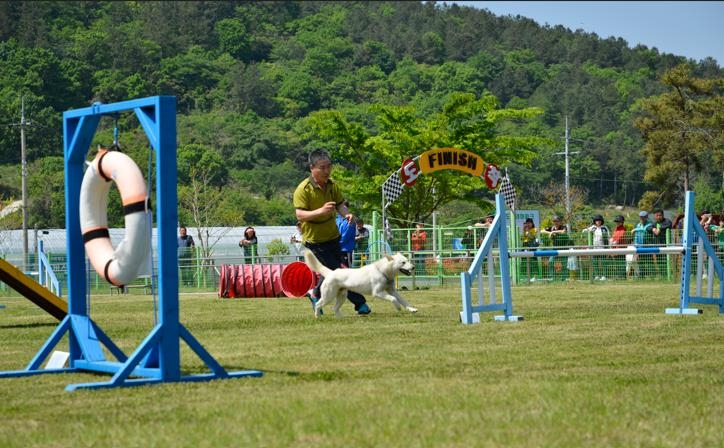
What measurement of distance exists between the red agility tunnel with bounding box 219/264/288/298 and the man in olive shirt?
726 centimetres

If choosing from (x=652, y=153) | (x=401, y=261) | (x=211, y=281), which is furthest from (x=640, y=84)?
(x=401, y=261)

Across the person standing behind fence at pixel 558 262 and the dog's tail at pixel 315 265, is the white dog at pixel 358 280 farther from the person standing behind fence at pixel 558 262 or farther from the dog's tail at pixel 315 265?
the person standing behind fence at pixel 558 262

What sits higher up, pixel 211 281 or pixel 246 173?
pixel 246 173

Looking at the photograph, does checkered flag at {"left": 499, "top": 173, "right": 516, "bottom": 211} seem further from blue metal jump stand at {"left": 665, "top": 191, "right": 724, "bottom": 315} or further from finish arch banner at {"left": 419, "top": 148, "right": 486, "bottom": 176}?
blue metal jump stand at {"left": 665, "top": 191, "right": 724, "bottom": 315}

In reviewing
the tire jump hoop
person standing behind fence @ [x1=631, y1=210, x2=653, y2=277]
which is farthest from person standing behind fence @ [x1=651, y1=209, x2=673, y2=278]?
the tire jump hoop

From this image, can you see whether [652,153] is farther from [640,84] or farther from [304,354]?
[640,84]

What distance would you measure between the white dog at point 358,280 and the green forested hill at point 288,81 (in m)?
50.2

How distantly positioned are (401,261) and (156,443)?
8.73m

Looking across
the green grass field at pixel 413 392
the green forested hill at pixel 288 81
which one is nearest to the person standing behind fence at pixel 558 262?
the green grass field at pixel 413 392

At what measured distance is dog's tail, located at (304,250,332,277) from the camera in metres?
12.7

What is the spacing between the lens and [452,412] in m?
5.49

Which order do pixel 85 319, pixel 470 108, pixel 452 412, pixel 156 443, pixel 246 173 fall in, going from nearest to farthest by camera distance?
pixel 156 443, pixel 452 412, pixel 85 319, pixel 470 108, pixel 246 173

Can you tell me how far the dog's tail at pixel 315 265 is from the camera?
12664mm

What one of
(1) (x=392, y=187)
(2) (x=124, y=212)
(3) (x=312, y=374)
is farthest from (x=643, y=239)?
(2) (x=124, y=212)
